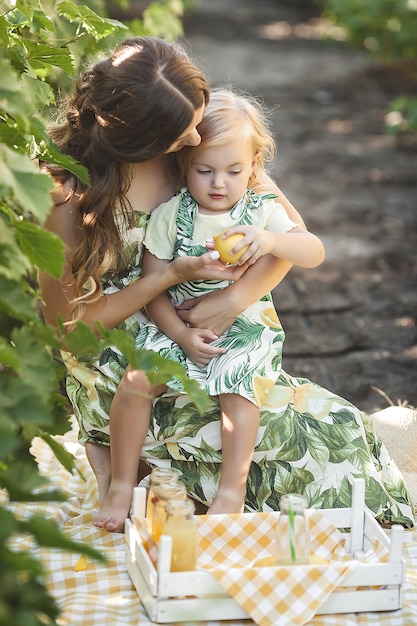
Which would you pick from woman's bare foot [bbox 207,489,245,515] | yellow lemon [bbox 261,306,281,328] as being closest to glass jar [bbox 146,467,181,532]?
woman's bare foot [bbox 207,489,245,515]

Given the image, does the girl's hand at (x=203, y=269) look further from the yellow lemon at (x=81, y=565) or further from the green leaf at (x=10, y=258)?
the green leaf at (x=10, y=258)

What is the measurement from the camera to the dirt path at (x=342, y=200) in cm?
478

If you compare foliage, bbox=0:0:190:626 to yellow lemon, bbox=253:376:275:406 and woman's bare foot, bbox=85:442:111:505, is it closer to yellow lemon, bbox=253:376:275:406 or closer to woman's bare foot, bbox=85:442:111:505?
woman's bare foot, bbox=85:442:111:505

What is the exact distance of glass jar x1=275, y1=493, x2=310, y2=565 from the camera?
92.2 inches

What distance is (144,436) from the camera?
286 centimetres

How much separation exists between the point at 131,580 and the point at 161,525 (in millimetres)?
201

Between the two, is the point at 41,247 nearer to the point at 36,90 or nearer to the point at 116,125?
the point at 36,90

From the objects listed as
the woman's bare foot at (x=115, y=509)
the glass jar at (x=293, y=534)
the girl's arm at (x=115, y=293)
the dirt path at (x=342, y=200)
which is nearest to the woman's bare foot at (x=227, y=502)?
the woman's bare foot at (x=115, y=509)

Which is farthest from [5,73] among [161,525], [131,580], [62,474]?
[62,474]

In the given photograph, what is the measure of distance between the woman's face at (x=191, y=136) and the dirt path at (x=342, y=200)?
775 mm

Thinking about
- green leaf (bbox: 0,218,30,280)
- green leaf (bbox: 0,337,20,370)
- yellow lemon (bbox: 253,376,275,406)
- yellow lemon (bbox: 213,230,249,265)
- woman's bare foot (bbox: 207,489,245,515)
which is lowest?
woman's bare foot (bbox: 207,489,245,515)

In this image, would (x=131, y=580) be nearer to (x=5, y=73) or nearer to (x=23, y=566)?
(x=23, y=566)

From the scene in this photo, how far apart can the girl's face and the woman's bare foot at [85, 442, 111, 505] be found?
79 centimetres

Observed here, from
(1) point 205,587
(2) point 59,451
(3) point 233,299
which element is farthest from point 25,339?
(3) point 233,299
